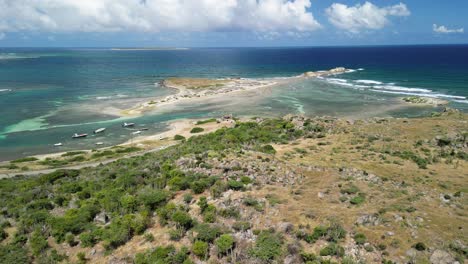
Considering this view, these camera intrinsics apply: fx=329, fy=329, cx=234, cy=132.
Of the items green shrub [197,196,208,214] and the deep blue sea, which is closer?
green shrub [197,196,208,214]

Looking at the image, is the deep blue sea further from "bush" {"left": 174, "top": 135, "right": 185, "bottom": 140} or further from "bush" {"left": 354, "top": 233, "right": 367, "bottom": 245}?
"bush" {"left": 354, "top": 233, "right": 367, "bottom": 245}

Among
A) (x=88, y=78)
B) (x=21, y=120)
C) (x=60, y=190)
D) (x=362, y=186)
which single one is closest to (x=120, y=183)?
(x=60, y=190)

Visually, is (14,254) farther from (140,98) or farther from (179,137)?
(140,98)

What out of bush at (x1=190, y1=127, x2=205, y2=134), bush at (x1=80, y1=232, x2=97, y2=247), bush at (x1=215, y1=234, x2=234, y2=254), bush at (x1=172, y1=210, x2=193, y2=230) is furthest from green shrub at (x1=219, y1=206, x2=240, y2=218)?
bush at (x1=190, y1=127, x2=205, y2=134)

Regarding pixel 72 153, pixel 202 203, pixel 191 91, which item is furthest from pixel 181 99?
pixel 202 203

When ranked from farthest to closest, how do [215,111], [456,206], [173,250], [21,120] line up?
[215,111] → [21,120] → [456,206] → [173,250]

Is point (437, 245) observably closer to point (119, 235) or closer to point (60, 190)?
point (119, 235)
